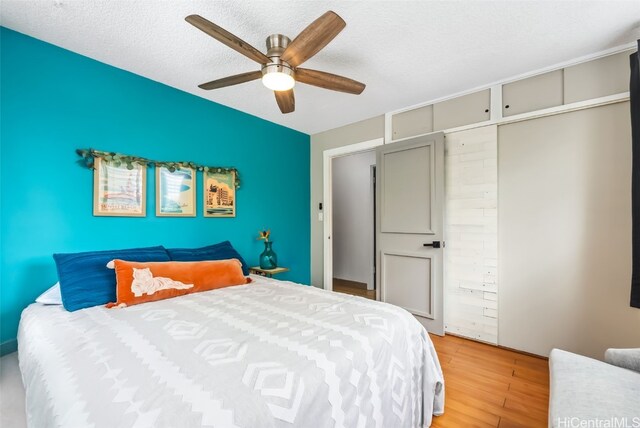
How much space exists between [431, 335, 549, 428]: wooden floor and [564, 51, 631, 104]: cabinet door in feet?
7.18

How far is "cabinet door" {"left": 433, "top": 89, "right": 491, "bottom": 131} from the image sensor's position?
263 cm

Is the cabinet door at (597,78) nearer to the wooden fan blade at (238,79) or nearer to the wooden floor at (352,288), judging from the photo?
the wooden fan blade at (238,79)

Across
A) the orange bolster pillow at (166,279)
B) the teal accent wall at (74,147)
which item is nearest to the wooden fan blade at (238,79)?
the teal accent wall at (74,147)

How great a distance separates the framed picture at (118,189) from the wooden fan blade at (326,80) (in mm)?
1608

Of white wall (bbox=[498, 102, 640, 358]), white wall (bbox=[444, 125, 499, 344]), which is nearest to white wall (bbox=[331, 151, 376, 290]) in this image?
white wall (bbox=[444, 125, 499, 344])

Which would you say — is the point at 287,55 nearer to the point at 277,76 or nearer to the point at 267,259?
the point at 277,76

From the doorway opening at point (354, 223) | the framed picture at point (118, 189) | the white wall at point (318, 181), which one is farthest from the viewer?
the doorway opening at point (354, 223)

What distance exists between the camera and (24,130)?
72.8 inches

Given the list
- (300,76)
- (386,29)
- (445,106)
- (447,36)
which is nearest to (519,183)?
(445,106)

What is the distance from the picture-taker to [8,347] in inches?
70.2

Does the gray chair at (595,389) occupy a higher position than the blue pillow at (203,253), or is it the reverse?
the blue pillow at (203,253)

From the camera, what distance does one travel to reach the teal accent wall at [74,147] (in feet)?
5.92

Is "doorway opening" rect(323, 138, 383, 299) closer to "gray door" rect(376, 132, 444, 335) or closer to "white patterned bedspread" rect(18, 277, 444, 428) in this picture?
"gray door" rect(376, 132, 444, 335)

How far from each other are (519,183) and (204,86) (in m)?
2.75
